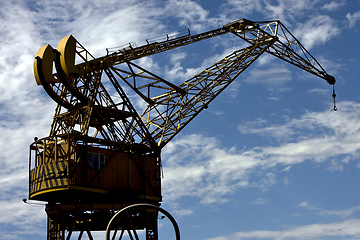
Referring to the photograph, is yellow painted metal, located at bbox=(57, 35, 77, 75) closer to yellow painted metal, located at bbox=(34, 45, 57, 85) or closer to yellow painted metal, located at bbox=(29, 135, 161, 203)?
yellow painted metal, located at bbox=(34, 45, 57, 85)

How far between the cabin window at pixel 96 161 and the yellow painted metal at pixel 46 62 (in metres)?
9.74

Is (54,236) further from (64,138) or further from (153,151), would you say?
(153,151)

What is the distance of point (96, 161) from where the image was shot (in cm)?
5212

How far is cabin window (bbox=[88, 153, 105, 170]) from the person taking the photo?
51.7 m

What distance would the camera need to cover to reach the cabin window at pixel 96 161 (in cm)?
5166

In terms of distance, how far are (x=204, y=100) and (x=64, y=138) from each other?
1944cm

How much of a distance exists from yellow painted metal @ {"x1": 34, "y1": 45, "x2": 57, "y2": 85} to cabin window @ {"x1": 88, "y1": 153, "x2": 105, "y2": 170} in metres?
9.74

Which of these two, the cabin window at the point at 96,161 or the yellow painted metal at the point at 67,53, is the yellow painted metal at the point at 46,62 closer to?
the yellow painted metal at the point at 67,53

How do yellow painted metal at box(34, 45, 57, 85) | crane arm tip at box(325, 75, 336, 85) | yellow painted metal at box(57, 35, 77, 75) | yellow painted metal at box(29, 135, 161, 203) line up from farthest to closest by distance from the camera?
crane arm tip at box(325, 75, 336, 85) < yellow painted metal at box(34, 45, 57, 85) < yellow painted metal at box(57, 35, 77, 75) < yellow painted metal at box(29, 135, 161, 203)

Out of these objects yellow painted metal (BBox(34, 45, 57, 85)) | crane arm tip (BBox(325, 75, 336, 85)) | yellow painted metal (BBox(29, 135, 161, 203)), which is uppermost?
crane arm tip (BBox(325, 75, 336, 85))

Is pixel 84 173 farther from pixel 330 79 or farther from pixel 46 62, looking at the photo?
pixel 330 79

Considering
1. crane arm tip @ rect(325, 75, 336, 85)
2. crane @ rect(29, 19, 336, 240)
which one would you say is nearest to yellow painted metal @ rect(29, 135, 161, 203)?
crane @ rect(29, 19, 336, 240)

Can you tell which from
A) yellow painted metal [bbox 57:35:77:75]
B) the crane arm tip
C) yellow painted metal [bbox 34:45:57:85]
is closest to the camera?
yellow painted metal [bbox 57:35:77:75]

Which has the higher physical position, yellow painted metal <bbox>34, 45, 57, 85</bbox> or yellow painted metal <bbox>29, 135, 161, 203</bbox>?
yellow painted metal <bbox>34, 45, 57, 85</bbox>
